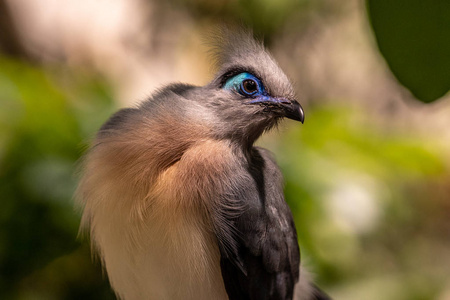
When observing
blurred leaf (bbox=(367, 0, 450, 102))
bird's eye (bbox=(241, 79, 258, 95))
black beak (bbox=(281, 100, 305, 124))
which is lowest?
black beak (bbox=(281, 100, 305, 124))

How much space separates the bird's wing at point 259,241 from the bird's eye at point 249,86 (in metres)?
0.25

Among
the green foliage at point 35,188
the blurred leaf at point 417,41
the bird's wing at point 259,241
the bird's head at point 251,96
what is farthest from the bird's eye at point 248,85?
the green foliage at point 35,188

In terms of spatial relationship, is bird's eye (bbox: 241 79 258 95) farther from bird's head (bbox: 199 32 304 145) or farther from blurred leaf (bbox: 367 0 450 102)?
blurred leaf (bbox: 367 0 450 102)

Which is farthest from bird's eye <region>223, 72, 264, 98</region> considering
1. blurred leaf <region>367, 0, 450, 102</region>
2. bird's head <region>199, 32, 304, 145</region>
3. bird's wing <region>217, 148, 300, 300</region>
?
blurred leaf <region>367, 0, 450, 102</region>

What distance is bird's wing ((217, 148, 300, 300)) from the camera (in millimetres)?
1661

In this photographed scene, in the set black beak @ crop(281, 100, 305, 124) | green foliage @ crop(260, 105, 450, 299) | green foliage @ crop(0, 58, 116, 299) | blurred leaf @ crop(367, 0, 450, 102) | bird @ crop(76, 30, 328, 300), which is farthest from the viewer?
green foliage @ crop(260, 105, 450, 299)

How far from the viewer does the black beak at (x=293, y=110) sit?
67.6 inches

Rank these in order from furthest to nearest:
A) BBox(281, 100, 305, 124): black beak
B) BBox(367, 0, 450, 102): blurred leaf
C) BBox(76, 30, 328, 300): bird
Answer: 1. BBox(281, 100, 305, 124): black beak
2. BBox(76, 30, 328, 300): bird
3. BBox(367, 0, 450, 102): blurred leaf

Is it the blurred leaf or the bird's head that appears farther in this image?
the bird's head

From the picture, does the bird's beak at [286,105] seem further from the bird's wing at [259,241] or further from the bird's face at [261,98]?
the bird's wing at [259,241]

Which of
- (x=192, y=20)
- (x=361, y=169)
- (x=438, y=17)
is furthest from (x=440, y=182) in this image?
(x=438, y=17)

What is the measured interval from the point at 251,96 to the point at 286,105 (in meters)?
0.13

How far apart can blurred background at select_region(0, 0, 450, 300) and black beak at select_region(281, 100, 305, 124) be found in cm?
26

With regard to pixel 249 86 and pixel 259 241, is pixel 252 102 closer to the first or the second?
pixel 249 86
